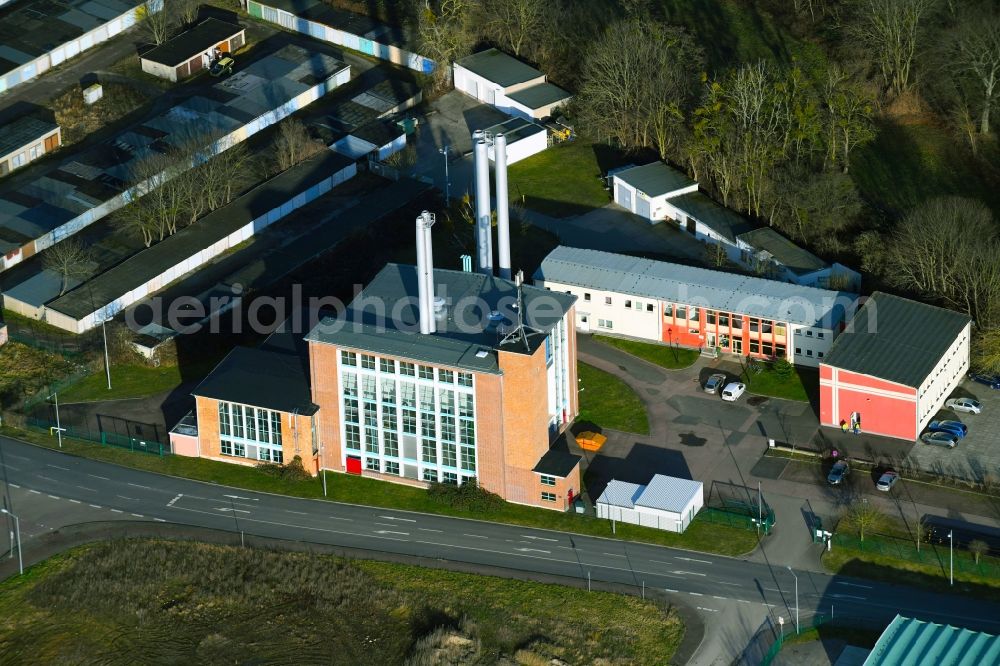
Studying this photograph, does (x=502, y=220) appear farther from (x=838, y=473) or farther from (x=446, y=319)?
(x=838, y=473)

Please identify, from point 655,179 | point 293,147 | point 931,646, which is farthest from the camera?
point 293,147

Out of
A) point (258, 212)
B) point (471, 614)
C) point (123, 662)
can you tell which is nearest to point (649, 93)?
point (258, 212)

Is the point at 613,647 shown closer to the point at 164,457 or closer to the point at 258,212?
the point at 164,457

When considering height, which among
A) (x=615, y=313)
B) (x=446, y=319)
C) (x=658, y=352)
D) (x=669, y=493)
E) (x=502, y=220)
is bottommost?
(x=658, y=352)

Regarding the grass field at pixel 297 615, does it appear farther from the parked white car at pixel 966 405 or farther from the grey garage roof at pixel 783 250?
the grey garage roof at pixel 783 250

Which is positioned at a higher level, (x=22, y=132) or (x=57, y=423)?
(x=22, y=132)

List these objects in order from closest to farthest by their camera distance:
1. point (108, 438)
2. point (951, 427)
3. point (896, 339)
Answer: point (951, 427) < point (896, 339) < point (108, 438)

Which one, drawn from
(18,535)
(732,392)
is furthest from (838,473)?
(18,535)

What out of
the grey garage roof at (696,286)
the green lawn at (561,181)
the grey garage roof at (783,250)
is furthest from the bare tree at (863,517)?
the green lawn at (561,181)
